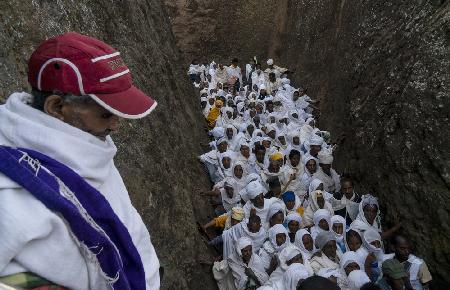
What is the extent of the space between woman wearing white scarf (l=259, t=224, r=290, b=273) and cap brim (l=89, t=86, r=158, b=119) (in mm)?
4302

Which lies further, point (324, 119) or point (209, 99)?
point (209, 99)

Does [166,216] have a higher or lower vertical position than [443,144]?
lower

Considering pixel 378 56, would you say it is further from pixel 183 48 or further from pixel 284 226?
pixel 183 48

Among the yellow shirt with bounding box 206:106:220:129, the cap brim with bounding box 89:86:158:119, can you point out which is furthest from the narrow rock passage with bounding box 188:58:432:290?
the yellow shirt with bounding box 206:106:220:129

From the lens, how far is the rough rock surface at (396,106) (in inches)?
201

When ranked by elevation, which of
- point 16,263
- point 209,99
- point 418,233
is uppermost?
point 16,263

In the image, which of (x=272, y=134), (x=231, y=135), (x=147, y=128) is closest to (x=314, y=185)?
(x=272, y=134)

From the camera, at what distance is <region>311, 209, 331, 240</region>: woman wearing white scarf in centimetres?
571

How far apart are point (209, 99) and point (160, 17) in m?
3.64

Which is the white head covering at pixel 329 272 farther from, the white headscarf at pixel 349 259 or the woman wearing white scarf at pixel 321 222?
the woman wearing white scarf at pixel 321 222

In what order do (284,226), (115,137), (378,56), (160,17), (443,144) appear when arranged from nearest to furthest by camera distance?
(115,137)
(443,144)
(284,226)
(378,56)
(160,17)

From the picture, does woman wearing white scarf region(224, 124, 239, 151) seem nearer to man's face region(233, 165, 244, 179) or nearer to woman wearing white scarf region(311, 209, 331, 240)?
man's face region(233, 165, 244, 179)

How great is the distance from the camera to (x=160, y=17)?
1011 cm

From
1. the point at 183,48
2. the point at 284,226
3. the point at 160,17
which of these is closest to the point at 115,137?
the point at 284,226
